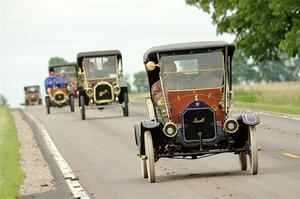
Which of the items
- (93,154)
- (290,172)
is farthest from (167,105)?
(93,154)

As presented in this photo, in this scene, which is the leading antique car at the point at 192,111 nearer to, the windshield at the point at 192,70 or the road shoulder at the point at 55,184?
the windshield at the point at 192,70

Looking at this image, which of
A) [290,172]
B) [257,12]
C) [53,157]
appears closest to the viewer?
[290,172]

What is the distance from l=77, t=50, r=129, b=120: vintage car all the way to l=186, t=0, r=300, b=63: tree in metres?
8.13

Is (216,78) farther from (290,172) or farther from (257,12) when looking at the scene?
(257,12)

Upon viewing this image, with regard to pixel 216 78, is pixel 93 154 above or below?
below

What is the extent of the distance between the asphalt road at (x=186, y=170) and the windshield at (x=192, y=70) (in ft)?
5.01

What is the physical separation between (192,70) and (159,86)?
0.63 m

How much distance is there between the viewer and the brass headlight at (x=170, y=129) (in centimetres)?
1420

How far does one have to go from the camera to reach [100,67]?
37.0 m

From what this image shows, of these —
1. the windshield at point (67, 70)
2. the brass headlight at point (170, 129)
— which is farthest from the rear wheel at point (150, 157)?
the windshield at point (67, 70)

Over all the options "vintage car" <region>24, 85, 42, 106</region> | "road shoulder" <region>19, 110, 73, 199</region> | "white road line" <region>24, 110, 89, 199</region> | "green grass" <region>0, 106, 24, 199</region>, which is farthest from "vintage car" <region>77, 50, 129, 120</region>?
"vintage car" <region>24, 85, 42, 106</region>

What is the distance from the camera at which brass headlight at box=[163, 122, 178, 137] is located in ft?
46.6

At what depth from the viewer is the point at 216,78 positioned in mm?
14891

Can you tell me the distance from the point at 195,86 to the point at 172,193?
276cm
